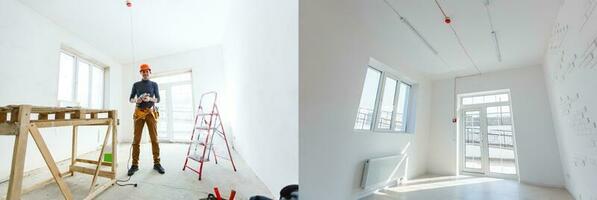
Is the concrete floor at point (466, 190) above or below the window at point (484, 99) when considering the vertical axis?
below

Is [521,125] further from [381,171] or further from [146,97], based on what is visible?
[146,97]

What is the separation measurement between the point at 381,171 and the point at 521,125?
165 inches

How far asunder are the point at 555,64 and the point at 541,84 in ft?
6.98

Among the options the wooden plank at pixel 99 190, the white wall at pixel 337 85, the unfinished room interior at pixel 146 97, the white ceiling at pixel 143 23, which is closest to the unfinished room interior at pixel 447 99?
the white wall at pixel 337 85

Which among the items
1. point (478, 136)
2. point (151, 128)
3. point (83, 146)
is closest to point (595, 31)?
point (151, 128)

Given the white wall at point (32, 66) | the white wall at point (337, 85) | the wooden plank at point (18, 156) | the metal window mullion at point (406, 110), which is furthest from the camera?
the metal window mullion at point (406, 110)

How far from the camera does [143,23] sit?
392 cm

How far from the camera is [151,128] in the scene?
316 cm

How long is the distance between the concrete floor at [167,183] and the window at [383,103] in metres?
1.63

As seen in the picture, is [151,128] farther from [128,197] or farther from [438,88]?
[438,88]

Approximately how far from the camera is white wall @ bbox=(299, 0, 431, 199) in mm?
1951

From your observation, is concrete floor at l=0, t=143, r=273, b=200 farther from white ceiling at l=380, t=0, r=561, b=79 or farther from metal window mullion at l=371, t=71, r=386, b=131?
white ceiling at l=380, t=0, r=561, b=79

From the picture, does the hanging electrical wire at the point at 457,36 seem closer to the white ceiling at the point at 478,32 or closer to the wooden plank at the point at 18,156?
the white ceiling at the point at 478,32

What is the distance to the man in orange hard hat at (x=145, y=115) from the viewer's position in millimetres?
3096
